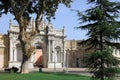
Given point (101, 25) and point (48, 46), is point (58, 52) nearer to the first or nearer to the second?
point (48, 46)

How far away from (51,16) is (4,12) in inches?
219

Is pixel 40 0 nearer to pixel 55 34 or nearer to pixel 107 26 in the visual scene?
pixel 107 26

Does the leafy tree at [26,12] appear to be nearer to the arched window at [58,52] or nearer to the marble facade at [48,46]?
the marble facade at [48,46]

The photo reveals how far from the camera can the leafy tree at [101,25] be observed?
1988 cm

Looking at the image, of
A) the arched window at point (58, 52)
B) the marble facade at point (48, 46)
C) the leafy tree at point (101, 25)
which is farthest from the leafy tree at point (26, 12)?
the arched window at point (58, 52)

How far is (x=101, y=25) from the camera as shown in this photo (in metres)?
20.0

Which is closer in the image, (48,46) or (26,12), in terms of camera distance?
(26,12)

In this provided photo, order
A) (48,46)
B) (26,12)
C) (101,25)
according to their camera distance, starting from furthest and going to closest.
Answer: (48,46) → (26,12) → (101,25)

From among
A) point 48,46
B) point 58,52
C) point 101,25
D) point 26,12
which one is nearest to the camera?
point 101,25

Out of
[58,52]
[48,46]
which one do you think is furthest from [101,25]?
[58,52]

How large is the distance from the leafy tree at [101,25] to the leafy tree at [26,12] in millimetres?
17053

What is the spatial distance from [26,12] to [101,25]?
70.0 ft

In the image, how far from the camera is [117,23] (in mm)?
20250

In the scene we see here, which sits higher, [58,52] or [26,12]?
[26,12]
